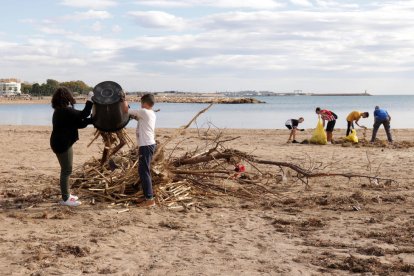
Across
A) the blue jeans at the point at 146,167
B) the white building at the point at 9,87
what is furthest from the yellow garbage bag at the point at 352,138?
the white building at the point at 9,87

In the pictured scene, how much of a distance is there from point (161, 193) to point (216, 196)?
88 centimetres

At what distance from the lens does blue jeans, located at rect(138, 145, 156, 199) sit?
6762 mm

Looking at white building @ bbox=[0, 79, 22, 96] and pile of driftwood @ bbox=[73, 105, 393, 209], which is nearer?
pile of driftwood @ bbox=[73, 105, 393, 209]

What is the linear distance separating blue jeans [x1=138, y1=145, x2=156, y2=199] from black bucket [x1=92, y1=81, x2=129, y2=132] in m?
0.45

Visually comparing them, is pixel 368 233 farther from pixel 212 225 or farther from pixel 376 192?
pixel 376 192

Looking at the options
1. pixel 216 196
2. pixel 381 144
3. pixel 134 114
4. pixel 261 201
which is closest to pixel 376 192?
pixel 261 201

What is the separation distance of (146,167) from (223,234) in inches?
60.5

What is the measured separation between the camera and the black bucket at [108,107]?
6.47 m

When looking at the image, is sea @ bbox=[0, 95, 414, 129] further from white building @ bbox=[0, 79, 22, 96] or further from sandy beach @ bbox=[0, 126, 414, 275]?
white building @ bbox=[0, 79, 22, 96]

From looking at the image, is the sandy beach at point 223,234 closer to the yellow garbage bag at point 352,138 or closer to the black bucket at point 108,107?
the black bucket at point 108,107

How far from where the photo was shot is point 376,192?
8312mm

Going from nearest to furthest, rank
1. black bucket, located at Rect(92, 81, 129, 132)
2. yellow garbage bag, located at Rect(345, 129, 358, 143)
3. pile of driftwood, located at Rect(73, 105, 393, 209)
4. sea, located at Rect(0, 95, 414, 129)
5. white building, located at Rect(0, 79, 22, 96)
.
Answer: black bucket, located at Rect(92, 81, 129, 132), pile of driftwood, located at Rect(73, 105, 393, 209), yellow garbage bag, located at Rect(345, 129, 358, 143), sea, located at Rect(0, 95, 414, 129), white building, located at Rect(0, 79, 22, 96)

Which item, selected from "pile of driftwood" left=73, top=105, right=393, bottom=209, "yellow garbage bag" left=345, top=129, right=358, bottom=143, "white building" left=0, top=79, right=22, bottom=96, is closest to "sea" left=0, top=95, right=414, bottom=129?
"pile of driftwood" left=73, top=105, right=393, bottom=209

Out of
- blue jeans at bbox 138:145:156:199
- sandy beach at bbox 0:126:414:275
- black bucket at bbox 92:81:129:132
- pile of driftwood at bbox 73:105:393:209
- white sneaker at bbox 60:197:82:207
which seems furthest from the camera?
pile of driftwood at bbox 73:105:393:209
